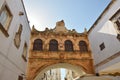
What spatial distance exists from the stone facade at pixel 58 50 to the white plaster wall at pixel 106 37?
1.68 m

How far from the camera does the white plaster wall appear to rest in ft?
29.4

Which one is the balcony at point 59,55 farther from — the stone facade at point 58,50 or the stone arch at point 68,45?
the stone arch at point 68,45

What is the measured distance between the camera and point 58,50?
13648 mm

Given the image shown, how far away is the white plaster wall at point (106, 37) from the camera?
897 cm

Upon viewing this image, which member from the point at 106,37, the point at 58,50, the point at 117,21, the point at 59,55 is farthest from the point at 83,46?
the point at 117,21

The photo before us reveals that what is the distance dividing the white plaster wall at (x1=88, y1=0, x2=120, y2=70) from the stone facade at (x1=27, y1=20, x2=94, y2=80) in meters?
1.68

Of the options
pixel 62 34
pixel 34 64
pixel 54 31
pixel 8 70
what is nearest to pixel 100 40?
pixel 62 34

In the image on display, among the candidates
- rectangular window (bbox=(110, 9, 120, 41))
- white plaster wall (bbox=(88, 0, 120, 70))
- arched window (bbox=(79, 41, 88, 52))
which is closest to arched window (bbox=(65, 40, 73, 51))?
arched window (bbox=(79, 41, 88, 52))

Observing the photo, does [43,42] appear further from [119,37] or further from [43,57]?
[119,37]

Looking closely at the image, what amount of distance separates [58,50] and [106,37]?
603 centimetres

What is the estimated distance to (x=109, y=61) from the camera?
31.2 feet

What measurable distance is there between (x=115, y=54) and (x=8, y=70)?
794 cm

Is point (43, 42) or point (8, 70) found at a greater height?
point (43, 42)

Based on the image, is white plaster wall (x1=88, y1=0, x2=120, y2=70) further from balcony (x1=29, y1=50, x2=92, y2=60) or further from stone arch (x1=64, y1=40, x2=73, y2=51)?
stone arch (x1=64, y1=40, x2=73, y2=51)
